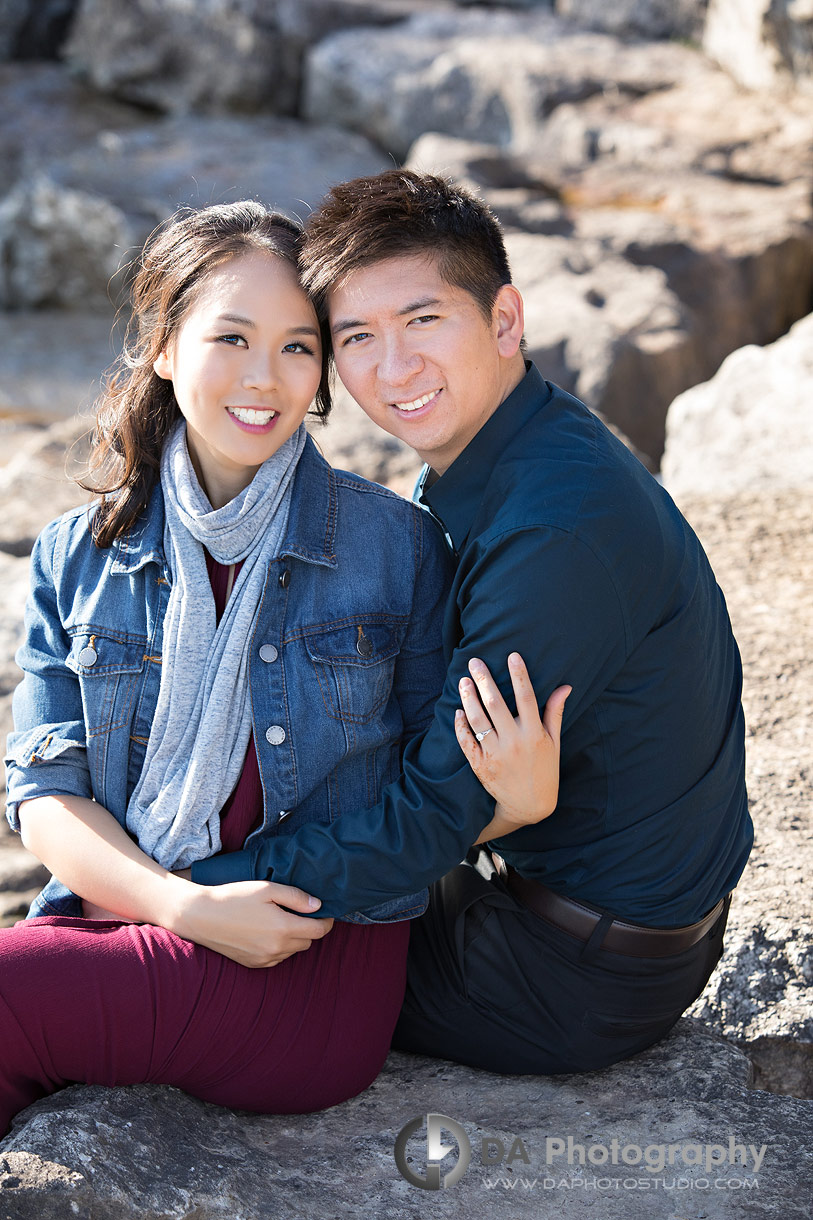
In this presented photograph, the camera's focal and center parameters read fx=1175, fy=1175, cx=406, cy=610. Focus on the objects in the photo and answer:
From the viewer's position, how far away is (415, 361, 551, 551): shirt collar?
69.9 inches

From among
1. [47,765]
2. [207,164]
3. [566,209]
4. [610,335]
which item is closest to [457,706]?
[47,765]

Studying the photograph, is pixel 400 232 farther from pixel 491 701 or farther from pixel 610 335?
pixel 610 335

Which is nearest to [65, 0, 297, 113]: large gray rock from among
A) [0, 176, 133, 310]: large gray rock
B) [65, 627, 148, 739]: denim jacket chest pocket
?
[0, 176, 133, 310]: large gray rock

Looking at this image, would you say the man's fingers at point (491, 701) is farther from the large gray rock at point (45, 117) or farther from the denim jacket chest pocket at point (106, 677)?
the large gray rock at point (45, 117)

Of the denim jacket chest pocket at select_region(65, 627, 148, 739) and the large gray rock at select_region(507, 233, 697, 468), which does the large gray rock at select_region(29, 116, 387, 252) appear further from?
the denim jacket chest pocket at select_region(65, 627, 148, 739)

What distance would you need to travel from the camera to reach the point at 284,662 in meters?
1.86

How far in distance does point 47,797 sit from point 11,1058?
0.40m

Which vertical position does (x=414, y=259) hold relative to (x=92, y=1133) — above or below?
above

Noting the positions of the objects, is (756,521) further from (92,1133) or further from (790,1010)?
(92,1133)

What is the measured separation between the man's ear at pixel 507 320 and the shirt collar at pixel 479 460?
0.17 feet

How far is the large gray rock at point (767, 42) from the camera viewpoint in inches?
330

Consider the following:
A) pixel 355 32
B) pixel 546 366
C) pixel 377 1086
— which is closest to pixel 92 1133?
pixel 377 1086

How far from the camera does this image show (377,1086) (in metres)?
1.87

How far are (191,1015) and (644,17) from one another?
34.5 feet
